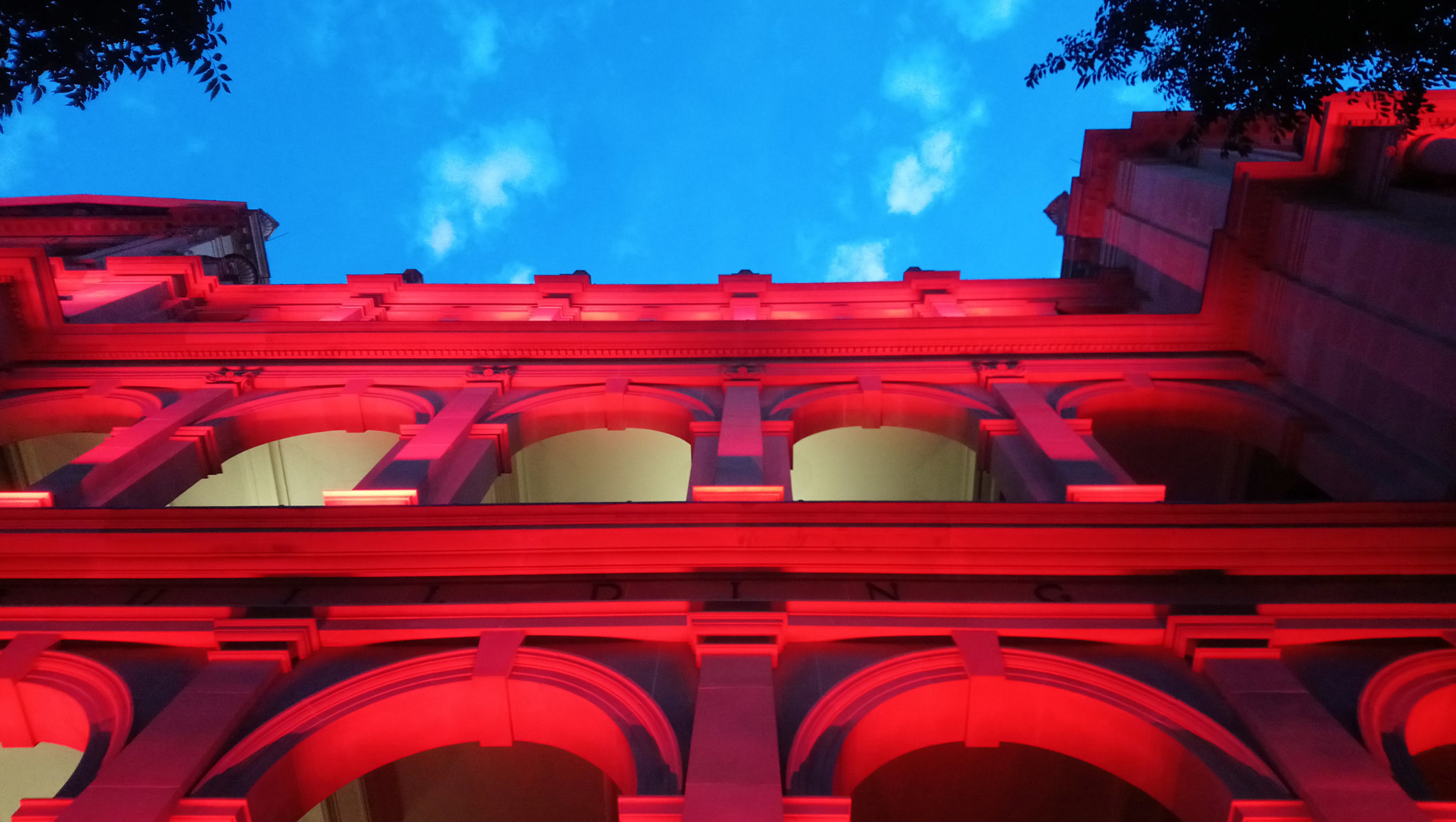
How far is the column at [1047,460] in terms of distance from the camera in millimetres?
10820

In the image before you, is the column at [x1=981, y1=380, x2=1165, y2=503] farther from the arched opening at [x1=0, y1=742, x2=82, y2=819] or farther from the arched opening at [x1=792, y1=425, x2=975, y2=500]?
the arched opening at [x1=0, y1=742, x2=82, y2=819]

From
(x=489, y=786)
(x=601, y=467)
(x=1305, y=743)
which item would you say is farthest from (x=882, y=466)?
(x=1305, y=743)

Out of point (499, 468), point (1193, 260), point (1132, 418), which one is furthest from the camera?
point (1193, 260)

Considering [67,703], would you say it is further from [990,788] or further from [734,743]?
[990,788]

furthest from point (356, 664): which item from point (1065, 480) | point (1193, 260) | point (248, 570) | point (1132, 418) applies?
point (1193, 260)

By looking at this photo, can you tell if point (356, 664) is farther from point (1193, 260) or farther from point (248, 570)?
point (1193, 260)

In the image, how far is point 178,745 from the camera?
24.5 feet

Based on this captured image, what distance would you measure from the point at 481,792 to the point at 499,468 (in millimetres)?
4706

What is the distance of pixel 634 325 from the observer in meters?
16.3

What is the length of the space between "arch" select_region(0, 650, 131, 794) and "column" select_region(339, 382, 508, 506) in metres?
2.95

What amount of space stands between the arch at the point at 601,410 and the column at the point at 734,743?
6.57 m

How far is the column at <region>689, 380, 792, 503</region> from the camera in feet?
35.7

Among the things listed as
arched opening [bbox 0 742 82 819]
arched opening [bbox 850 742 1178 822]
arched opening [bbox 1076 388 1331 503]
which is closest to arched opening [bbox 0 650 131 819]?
arched opening [bbox 0 742 82 819]

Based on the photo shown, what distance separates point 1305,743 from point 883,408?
8.42m
